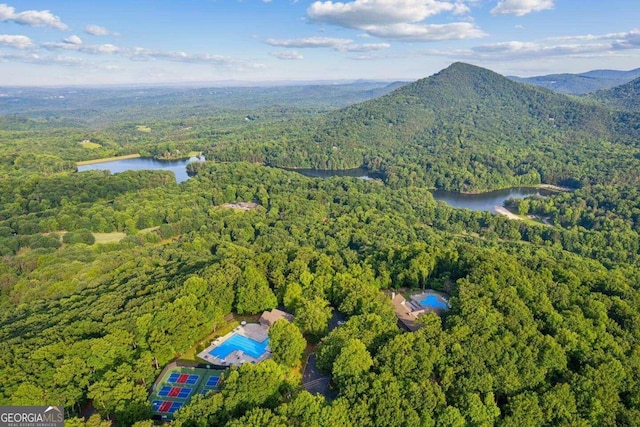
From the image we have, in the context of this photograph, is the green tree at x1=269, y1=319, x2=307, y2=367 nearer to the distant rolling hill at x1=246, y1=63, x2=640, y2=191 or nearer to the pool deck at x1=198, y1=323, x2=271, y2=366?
the pool deck at x1=198, y1=323, x2=271, y2=366

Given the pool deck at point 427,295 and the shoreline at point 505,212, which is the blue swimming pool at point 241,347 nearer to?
the pool deck at point 427,295

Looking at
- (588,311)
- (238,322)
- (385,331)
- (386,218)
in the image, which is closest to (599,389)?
(588,311)

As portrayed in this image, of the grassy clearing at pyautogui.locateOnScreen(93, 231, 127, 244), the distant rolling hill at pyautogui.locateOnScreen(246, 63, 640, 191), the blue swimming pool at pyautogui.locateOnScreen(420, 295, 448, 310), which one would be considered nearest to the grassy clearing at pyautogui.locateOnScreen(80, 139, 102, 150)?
the distant rolling hill at pyautogui.locateOnScreen(246, 63, 640, 191)

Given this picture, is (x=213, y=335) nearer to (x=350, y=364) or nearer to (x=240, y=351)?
(x=240, y=351)

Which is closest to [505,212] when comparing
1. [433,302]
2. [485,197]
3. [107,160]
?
[485,197]

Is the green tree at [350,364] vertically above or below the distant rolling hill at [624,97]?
below

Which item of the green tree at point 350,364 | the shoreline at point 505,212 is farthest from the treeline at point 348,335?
the shoreline at point 505,212
